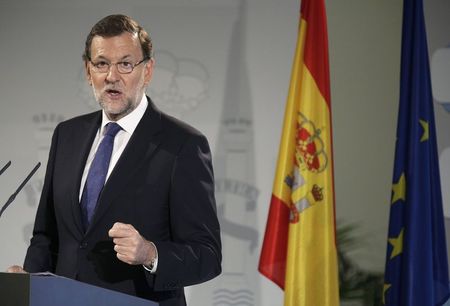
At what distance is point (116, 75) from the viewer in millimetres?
2264

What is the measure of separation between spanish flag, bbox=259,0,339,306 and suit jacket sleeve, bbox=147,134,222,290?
1.97m

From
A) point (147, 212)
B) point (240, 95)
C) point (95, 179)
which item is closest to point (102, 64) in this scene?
point (95, 179)

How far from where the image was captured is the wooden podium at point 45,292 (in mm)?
1432

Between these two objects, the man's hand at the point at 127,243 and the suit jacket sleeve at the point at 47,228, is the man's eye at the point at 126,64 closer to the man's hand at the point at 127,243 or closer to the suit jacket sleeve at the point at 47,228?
the suit jacket sleeve at the point at 47,228

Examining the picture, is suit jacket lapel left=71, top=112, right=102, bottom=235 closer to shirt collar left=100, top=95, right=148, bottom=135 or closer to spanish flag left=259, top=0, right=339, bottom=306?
shirt collar left=100, top=95, right=148, bottom=135

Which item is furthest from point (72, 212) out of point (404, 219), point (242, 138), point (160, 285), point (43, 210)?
point (242, 138)

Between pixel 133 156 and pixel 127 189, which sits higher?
pixel 133 156

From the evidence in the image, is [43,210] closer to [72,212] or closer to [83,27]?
[72,212]

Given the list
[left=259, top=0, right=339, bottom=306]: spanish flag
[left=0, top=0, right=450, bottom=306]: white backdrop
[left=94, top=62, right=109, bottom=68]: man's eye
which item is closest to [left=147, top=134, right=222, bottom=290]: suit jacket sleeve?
[left=94, top=62, right=109, bottom=68]: man's eye

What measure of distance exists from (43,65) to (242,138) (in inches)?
57.9

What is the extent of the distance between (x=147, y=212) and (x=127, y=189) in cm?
9

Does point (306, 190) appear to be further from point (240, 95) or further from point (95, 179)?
point (95, 179)

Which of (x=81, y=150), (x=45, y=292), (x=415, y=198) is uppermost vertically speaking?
(x=415, y=198)

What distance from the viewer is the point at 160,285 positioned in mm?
1999
